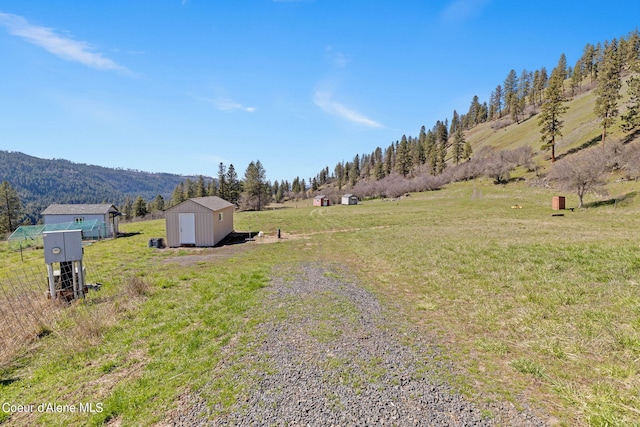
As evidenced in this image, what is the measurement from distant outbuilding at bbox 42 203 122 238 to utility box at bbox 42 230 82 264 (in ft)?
84.6

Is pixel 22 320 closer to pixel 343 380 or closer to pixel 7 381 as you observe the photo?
pixel 7 381

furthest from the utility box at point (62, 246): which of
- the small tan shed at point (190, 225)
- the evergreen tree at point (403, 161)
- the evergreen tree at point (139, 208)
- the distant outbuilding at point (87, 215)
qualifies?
the evergreen tree at point (403, 161)

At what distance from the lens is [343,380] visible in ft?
15.2

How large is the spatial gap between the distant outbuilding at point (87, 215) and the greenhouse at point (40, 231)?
0.20 m

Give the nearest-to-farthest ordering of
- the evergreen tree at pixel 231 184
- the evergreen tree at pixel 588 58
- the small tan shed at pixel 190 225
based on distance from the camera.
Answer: the small tan shed at pixel 190 225 → the evergreen tree at pixel 231 184 → the evergreen tree at pixel 588 58

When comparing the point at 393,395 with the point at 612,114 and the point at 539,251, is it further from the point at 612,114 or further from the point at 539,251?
the point at 612,114

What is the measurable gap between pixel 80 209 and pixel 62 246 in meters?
29.6

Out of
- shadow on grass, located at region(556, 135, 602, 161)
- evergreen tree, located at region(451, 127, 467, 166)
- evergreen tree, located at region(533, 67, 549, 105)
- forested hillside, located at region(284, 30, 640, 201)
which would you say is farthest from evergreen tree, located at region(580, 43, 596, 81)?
shadow on grass, located at region(556, 135, 602, 161)

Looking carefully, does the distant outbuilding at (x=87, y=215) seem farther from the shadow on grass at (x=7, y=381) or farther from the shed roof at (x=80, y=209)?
the shadow on grass at (x=7, y=381)

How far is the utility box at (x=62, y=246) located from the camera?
9.14 meters

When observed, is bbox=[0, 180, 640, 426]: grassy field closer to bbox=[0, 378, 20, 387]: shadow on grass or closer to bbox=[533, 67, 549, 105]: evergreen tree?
bbox=[0, 378, 20, 387]: shadow on grass

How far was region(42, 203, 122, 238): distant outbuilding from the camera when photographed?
31.2 m

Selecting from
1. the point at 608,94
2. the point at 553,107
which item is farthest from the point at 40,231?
the point at 608,94

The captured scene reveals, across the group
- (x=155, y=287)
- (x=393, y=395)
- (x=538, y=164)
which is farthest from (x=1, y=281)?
(x=538, y=164)
